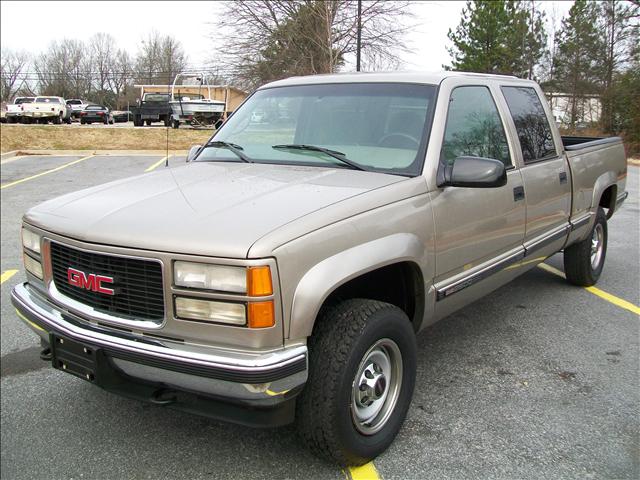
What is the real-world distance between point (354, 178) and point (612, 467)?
1.88m

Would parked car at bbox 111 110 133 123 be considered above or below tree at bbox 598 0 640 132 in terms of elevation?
below

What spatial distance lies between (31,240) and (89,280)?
2.21ft

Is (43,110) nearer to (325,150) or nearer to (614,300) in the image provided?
(325,150)

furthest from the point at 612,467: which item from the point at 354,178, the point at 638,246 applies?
the point at 638,246

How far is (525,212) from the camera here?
3.92 m

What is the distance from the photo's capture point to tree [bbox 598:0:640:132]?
13.9 ft

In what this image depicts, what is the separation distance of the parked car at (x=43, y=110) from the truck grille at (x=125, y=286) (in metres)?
28.4

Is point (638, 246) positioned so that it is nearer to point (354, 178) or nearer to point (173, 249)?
point (354, 178)

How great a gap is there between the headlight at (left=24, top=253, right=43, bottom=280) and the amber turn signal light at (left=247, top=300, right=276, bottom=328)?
4.43 ft

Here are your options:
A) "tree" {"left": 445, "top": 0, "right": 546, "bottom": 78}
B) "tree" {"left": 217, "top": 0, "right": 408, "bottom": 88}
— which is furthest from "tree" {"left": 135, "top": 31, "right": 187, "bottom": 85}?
"tree" {"left": 445, "top": 0, "right": 546, "bottom": 78}

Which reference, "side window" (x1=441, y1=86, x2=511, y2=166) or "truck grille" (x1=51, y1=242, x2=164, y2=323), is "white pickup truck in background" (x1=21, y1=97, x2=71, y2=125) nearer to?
"side window" (x1=441, y1=86, x2=511, y2=166)

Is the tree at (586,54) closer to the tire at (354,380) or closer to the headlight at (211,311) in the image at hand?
the tire at (354,380)

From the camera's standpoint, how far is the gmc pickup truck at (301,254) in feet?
7.42

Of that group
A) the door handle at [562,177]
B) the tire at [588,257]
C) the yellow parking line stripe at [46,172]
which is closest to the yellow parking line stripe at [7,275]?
the door handle at [562,177]
